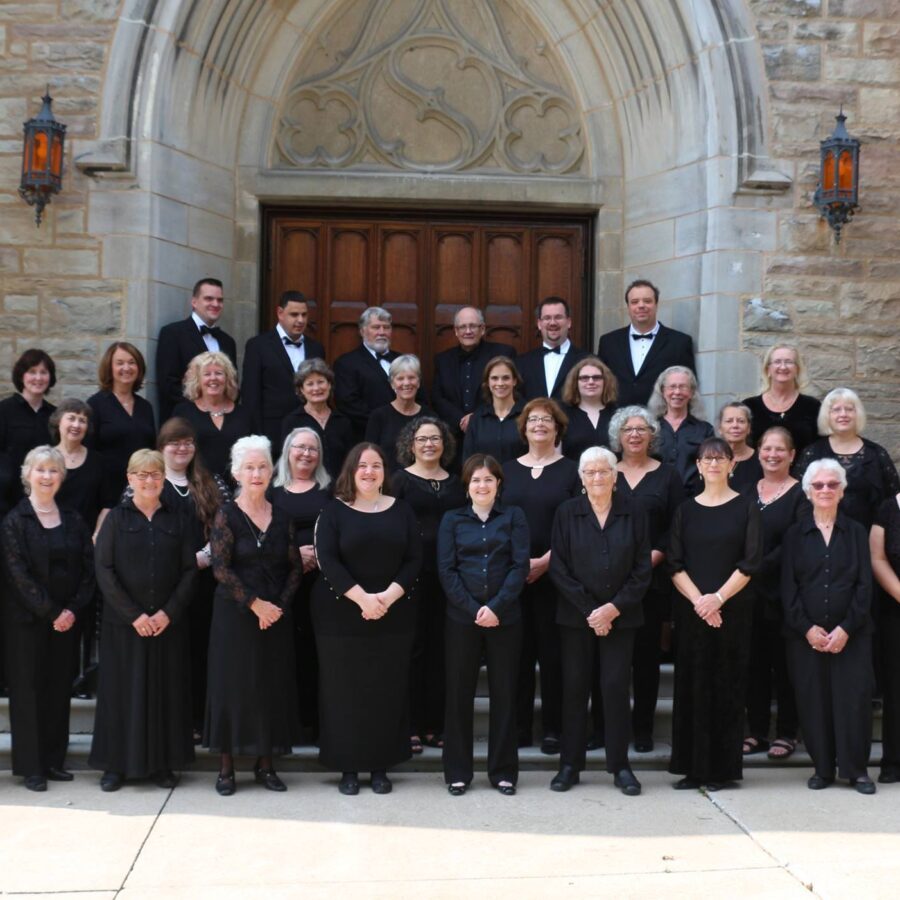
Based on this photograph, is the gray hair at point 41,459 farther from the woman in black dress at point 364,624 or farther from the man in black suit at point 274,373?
the man in black suit at point 274,373

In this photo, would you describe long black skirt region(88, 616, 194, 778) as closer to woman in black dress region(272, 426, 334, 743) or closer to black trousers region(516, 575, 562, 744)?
woman in black dress region(272, 426, 334, 743)

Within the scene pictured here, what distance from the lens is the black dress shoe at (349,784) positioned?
19.4 feet

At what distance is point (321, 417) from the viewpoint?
23.2 ft

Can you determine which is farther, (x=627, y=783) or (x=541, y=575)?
(x=541, y=575)

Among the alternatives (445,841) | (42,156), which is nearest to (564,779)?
(445,841)

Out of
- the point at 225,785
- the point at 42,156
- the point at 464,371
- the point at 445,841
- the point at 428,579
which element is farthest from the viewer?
the point at 464,371

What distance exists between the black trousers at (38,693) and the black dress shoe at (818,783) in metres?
3.43

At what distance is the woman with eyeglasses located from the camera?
20.0 ft

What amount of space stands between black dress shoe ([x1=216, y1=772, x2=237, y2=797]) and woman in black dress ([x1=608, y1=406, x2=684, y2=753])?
1.76 m

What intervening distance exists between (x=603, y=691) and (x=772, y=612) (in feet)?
3.24

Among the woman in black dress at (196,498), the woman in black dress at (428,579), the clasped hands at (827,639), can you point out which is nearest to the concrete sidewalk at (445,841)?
the woman in black dress at (428,579)

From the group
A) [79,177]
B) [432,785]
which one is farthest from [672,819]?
[79,177]

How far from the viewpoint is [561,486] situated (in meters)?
6.48

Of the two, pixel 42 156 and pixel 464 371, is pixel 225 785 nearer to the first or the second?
pixel 464 371
